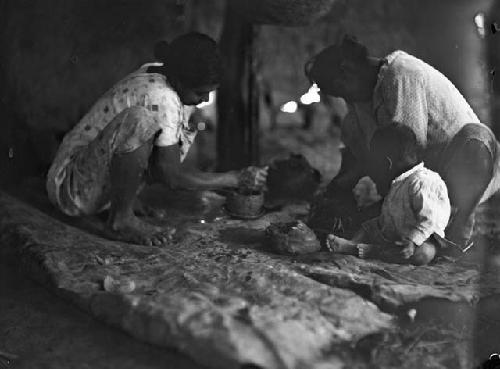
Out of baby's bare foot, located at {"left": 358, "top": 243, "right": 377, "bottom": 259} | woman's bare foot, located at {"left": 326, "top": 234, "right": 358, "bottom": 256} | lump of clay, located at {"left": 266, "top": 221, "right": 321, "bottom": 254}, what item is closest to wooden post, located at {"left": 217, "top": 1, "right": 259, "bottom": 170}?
lump of clay, located at {"left": 266, "top": 221, "right": 321, "bottom": 254}

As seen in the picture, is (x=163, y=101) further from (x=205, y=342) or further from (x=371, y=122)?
(x=205, y=342)

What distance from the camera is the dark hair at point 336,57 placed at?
122 inches

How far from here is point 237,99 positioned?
404 centimetres

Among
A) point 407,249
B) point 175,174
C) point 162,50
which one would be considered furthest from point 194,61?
point 407,249

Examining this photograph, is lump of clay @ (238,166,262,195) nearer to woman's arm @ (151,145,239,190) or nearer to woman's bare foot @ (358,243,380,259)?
woman's arm @ (151,145,239,190)

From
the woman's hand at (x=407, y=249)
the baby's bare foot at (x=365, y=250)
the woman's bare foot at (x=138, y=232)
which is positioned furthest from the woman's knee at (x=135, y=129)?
the woman's hand at (x=407, y=249)

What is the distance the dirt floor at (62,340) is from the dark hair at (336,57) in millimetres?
1639

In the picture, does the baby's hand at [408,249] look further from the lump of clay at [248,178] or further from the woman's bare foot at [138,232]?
the woman's bare foot at [138,232]

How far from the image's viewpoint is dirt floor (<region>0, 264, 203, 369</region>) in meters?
2.29

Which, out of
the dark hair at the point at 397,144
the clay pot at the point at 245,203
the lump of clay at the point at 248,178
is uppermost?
the dark hair at the point at 397,144

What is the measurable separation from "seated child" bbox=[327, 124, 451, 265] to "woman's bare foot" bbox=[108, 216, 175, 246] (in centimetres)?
83

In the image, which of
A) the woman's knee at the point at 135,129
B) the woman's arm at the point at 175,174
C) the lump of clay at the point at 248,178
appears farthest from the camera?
the lump of clay at the point at 248,178

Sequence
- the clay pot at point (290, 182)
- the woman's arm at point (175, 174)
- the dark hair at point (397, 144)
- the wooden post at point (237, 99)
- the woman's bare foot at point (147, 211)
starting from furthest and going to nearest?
the wooden post at point (237, 99), the clay pot at point (290, 182), the woman's bare foot at point (147, 211), the woman's arm at point (175, 174), the dark hair at point (397, 144)

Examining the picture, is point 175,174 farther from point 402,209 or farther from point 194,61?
point 402,209
